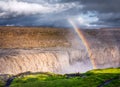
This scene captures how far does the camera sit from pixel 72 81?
124 m

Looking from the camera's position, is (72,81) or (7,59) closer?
(72,81)

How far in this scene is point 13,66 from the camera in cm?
19012

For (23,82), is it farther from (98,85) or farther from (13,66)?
(13,66)

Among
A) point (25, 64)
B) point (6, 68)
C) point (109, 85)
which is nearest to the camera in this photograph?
point (109, 85)

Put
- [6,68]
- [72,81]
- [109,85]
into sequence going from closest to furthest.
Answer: [109,85] < [72,81] < [6,68]

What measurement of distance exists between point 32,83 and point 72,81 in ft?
44.8

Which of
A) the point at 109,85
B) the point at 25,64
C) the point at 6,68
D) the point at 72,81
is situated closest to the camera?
the point at 109,85

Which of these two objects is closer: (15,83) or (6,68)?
(15,83)

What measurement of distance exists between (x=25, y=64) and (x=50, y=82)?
76637 mm

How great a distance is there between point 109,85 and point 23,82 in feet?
110

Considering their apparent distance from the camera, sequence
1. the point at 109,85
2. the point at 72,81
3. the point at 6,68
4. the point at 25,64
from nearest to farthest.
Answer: the point at 109,85 < the point at 72,81 < the point at 6,68 < the point at 25,64

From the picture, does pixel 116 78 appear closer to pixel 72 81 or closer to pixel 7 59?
pixel 72 81

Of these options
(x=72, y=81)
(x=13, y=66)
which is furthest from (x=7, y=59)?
(x=72, y=81)

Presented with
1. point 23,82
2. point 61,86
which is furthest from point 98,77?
point 23,82
